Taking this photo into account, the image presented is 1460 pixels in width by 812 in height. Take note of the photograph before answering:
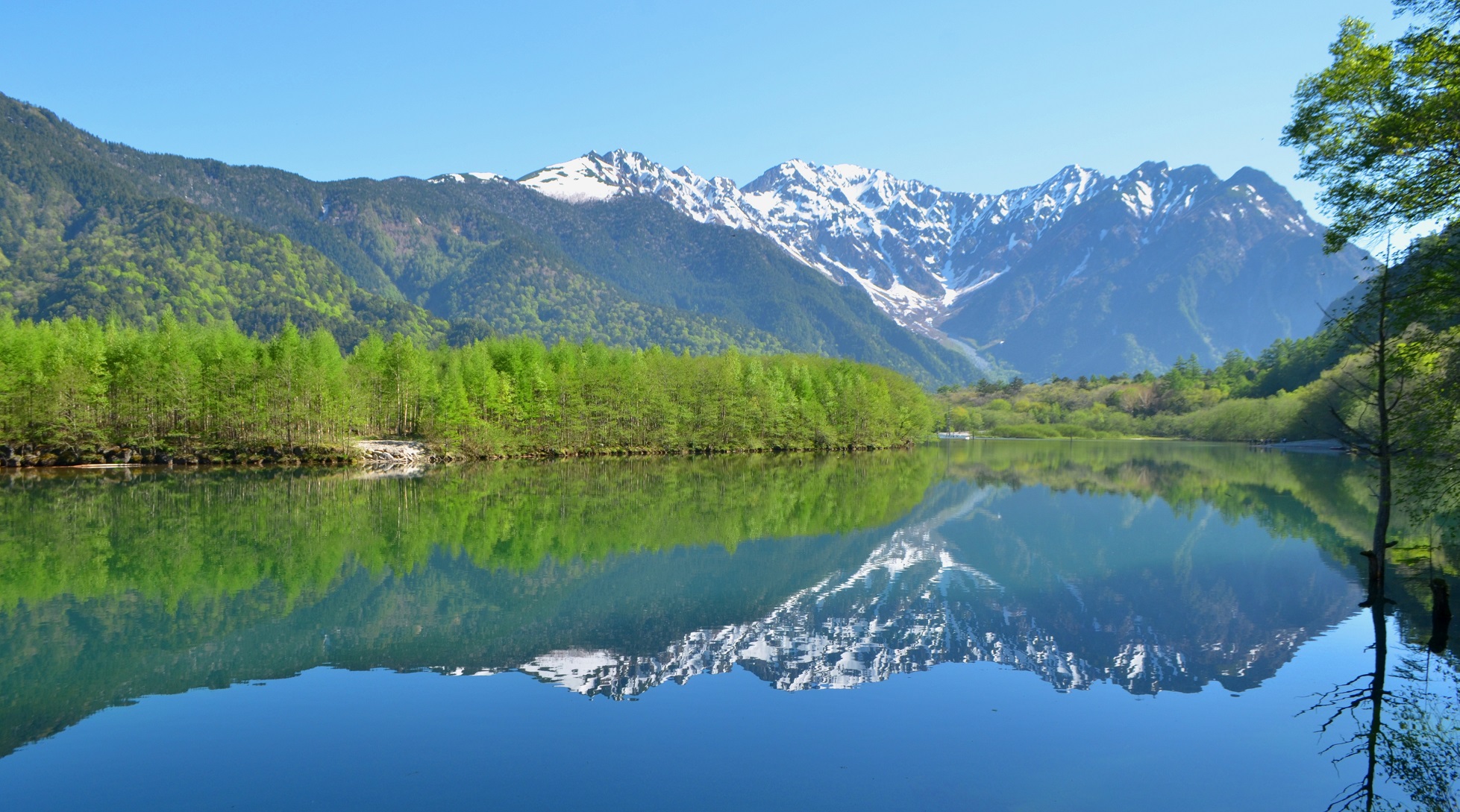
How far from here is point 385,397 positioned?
70562 mm

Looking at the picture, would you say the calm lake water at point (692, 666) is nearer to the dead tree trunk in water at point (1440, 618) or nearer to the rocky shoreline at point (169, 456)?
the dead tree trunk in water at point (1440, 618)

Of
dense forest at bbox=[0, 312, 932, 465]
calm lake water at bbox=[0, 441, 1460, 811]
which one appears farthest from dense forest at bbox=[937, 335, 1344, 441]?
calm lake water at bbox=[0, 441, 1460, 811]

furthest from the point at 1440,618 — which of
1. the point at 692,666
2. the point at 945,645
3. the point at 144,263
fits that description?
the point at 144,263

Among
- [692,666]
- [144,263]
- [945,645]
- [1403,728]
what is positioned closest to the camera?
[1403,728]

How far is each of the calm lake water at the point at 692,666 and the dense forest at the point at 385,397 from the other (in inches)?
1135

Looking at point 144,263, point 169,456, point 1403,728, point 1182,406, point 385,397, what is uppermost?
point 144,263

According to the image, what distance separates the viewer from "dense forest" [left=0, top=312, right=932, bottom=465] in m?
53.7

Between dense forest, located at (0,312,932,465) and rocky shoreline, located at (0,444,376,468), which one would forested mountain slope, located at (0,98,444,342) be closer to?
dense forest, located at (0,312,932,465)

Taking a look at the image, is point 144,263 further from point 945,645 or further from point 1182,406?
point 1182,406

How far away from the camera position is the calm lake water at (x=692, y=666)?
9.21 meters

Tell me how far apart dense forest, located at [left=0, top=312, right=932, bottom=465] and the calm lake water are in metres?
28.8

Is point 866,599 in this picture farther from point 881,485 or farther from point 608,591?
point 881,485

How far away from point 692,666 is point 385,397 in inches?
2505

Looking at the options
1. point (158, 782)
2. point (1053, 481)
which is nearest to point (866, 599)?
point (158, 782)
